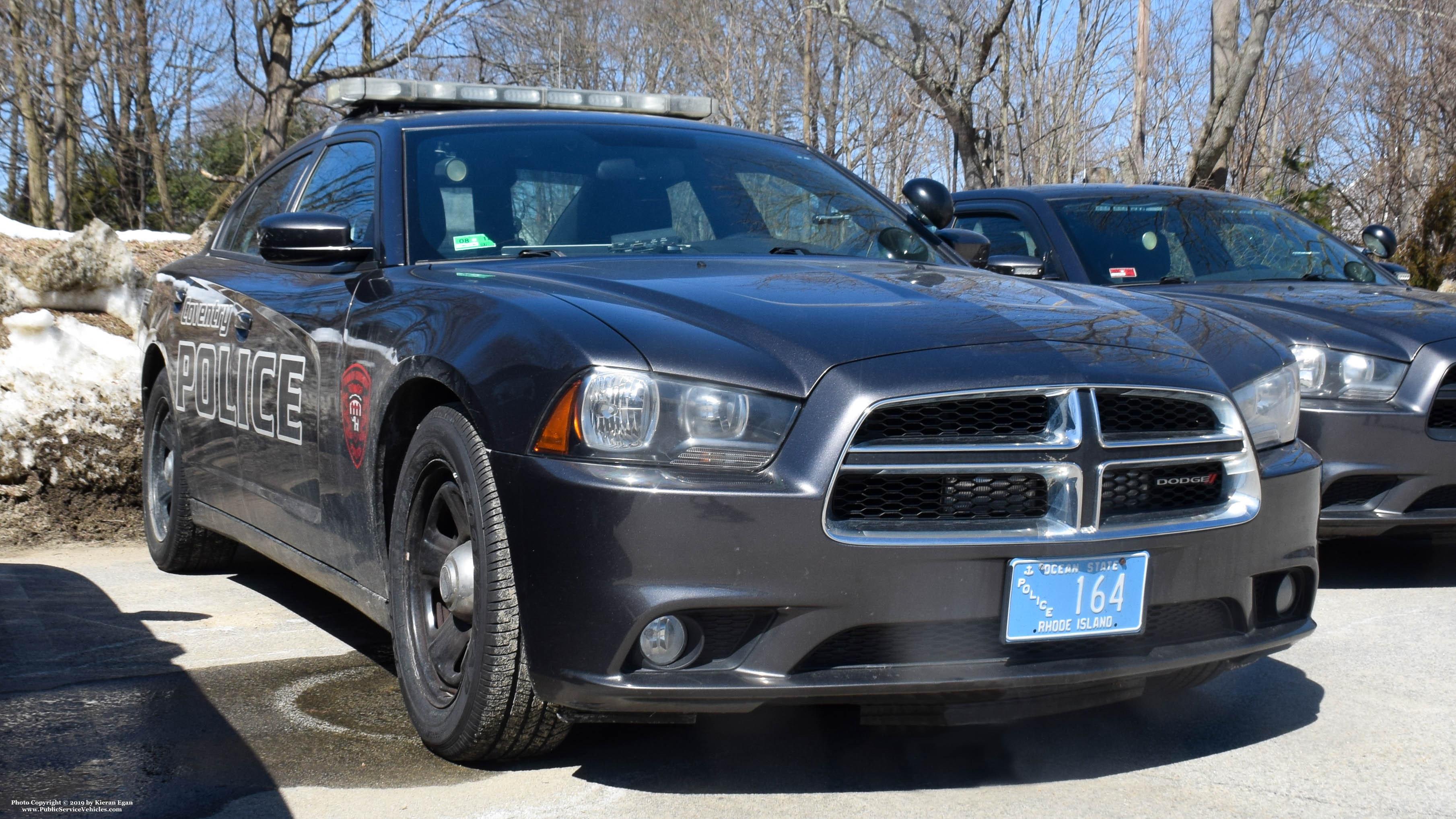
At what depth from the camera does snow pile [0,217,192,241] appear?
34.2 feet

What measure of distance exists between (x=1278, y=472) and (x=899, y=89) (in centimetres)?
3457

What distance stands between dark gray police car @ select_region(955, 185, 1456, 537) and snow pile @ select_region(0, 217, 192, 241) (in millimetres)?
6475

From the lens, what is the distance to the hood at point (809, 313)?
292cm

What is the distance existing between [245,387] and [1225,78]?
14020 millimetres

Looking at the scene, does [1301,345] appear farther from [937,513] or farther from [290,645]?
[290,645]

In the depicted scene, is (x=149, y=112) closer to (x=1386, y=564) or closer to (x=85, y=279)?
(x=85, y=279)

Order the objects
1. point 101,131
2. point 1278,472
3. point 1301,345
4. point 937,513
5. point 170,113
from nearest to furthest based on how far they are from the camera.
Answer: point 937,513
point 1278,472
point 1301,345
point 101,131
point 170,113

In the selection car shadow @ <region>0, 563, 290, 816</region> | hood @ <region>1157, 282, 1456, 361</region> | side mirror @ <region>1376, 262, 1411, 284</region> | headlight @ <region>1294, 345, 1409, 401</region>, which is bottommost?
car shadow @ <region>0, 563, 290, 816</region>

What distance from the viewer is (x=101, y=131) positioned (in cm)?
2344

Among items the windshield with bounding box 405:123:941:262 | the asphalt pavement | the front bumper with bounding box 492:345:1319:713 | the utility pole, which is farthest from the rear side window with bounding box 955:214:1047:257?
the utility pole

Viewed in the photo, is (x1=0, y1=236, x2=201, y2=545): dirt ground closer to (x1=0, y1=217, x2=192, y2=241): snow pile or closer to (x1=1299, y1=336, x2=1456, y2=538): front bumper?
(x1=0, y1=217, x2=192, y2=241): snow pile

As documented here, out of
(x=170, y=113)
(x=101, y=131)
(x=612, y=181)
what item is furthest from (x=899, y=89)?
(x=612, y=181)

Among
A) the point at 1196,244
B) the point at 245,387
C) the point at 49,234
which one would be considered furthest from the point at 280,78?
the point at 245,387

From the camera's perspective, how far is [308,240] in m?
Result: 3.88
